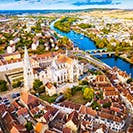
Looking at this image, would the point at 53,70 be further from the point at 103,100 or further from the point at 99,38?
the point at 99,38

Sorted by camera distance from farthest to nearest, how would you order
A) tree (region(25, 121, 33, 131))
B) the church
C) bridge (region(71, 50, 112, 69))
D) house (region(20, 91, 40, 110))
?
bridge (region(71, 50, 112, 69))
the church
house (region(20, 91, 40, 110))
tree (region(25, 121, 33, 131))

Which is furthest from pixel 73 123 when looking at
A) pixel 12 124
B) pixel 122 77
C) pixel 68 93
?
pixel 122 77

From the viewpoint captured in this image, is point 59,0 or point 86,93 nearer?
point 86,93

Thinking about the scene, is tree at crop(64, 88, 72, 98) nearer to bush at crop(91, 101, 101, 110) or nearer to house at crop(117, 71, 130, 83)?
bush at crop(91, 101, 101, 110)

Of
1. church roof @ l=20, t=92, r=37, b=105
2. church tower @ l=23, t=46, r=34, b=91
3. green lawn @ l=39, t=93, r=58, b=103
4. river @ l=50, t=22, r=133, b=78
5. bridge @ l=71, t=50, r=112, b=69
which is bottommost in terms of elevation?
river @ l=50, t=22, r=133, b=78

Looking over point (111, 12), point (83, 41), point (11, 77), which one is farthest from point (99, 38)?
point (111, 12)

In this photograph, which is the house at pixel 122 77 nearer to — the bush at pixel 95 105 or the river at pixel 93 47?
the river at pixel 93 47

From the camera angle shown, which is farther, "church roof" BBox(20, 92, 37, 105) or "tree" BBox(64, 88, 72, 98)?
"tree" BBox(64, 88, 72, 98)

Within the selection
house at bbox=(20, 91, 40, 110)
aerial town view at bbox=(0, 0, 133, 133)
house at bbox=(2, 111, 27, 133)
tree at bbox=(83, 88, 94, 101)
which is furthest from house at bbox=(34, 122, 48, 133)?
tree at bbox=(83, 88, 94, 101)

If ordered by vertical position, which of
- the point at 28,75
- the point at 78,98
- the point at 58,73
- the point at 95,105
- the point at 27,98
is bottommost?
the point at 78,98

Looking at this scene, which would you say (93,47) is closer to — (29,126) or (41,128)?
(29,126)

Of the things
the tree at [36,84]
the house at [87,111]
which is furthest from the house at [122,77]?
the tree at [36,84]
